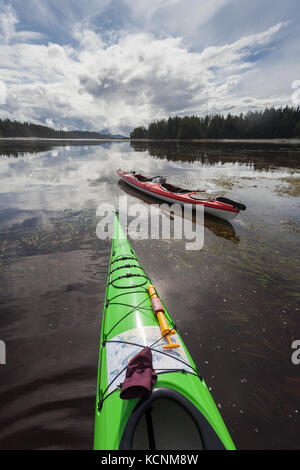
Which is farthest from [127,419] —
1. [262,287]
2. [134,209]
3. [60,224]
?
[134,209]

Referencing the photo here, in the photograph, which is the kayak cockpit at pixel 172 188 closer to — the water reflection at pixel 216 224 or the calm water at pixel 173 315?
the water reflection at pixel 216 224

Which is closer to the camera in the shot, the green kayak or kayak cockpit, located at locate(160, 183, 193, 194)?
the green kayak

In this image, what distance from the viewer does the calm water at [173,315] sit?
377 centimetres

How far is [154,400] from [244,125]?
13521 cm

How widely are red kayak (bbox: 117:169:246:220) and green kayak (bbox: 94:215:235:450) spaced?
8.79 metres

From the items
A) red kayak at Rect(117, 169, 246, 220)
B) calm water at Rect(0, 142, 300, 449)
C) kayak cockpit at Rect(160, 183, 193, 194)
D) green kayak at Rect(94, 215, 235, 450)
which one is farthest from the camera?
kayak cockpit at Rect(160, 183, 193, 194)

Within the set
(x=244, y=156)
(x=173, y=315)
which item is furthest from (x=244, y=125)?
(x=173, y=315)

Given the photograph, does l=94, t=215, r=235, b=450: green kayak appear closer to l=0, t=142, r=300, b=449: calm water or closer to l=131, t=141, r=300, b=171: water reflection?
l=0, t=142, r=300, b=449: calm water

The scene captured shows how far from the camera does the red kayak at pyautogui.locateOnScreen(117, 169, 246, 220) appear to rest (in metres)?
11.5

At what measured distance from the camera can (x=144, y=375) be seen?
3053mm

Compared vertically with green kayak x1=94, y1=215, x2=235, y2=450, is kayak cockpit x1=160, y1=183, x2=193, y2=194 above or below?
above

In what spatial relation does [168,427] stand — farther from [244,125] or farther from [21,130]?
[21,130]

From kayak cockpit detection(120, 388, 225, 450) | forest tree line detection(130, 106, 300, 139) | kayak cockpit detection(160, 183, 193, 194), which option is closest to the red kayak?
kayak cockpit detection(160, 183, 193, 194)
